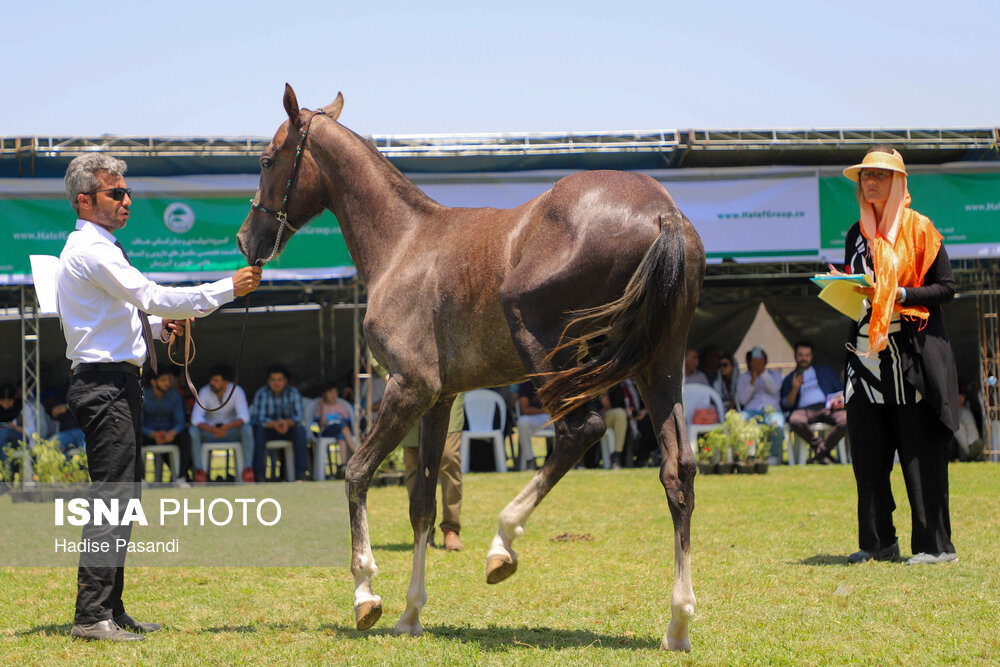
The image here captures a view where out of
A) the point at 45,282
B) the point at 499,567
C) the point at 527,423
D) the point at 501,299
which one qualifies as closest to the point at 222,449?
the point at 527,423

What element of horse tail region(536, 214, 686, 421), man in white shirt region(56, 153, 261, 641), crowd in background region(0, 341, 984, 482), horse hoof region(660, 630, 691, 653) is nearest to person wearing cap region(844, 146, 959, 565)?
horse tail region(536, 214, 686, 421)

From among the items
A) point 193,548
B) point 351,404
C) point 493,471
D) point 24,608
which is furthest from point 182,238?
point 24,608

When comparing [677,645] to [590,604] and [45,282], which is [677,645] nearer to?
[590,604]

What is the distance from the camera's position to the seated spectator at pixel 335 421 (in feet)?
52.2

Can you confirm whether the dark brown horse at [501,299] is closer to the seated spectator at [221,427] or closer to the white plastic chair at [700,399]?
the seated spectator at [221,427]

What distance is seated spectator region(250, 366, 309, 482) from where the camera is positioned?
50.8 feet

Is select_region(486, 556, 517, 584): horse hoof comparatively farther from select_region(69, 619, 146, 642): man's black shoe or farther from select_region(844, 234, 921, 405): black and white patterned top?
select_region(844, 234, 921, 405): black and white patterned top

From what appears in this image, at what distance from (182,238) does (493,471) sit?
5.86 meters

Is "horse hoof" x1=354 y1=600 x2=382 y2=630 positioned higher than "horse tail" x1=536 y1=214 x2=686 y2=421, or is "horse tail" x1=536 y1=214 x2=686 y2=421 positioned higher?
"horse tail" x1=536 y1=214 x2=686 y2=421

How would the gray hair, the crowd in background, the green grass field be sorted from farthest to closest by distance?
the crowd in background → the gray hair → the green grass field

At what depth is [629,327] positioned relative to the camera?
456cm

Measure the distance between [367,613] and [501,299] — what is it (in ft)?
5.33

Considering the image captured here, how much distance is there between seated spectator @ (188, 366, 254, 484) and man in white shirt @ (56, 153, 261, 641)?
9.96m

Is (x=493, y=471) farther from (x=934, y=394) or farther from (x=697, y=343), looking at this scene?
(x=934, y=394)
